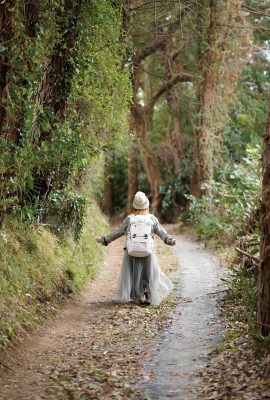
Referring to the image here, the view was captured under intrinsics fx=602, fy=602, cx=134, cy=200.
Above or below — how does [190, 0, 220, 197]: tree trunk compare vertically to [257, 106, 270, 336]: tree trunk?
above

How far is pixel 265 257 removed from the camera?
6723 millimetres

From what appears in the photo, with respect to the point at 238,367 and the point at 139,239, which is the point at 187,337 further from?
the point at 139,239

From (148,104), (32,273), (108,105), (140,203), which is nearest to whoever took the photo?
(32,273)

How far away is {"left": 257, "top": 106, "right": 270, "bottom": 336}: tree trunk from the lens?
22.0 feet

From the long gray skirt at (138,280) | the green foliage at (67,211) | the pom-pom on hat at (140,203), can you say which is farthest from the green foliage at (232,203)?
the green foliage at (67,211)

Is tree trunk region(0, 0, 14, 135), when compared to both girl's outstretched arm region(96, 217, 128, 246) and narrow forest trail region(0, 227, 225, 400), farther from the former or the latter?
girl's outstretched arm region(96, 217, 128, 246)

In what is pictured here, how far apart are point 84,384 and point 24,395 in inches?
27.0

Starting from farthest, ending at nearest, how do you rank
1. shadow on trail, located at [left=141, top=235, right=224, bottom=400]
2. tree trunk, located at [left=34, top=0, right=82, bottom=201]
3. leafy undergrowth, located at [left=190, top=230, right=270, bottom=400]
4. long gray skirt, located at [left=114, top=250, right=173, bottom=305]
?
1. long gray skirt, located at [left=114, top=250, right=173, bottom=305]
2. tree trunk, located at [left=34, top=0, right=82, bottom=201]
3. shadow on trail, located at [left=141, top=235, right=224, bottom=400]
4. leafy undergrowth, located at [left=190, top=230, right=270, bottom=400]

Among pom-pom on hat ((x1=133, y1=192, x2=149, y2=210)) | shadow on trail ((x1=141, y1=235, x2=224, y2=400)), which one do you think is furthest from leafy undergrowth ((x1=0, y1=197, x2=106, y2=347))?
shadow on trail ((x1=141, y1=235, x2=224, y2=400))

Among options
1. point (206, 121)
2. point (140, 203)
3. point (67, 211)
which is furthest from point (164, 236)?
point (206, 121)

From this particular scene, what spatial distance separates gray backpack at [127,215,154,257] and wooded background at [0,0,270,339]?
158 cm

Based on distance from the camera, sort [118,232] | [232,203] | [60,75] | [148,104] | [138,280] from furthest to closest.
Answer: [148,104], [232,203], [118,232], [138,280], [60,75]

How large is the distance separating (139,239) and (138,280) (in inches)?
30.4

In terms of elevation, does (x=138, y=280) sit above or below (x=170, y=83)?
below
